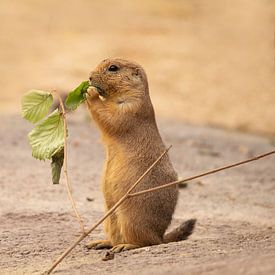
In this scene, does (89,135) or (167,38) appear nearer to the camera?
(89,135)

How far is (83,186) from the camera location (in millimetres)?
10062

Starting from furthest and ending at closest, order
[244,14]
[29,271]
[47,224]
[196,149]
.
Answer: [244,14], [196,149], [47,224], [29,271]

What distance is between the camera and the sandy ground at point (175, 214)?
20.7 ft

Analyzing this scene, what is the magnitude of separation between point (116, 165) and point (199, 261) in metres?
1.48

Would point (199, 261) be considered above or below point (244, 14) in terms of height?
below

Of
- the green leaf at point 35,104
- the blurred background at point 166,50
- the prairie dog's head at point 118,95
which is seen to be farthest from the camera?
the blurred background at point 166,50

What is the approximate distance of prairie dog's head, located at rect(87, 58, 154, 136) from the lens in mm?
7398

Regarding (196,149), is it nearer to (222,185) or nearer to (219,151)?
(219,151)

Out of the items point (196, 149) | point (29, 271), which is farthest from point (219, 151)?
point (29, 271)

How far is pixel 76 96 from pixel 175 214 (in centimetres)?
227

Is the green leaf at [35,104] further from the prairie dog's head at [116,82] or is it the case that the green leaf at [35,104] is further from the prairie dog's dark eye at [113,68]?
the prairie dog's dark eye at [113,68]

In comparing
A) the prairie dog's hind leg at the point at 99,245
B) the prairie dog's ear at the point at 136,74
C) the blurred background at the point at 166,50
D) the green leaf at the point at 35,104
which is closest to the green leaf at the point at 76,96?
the green leaf at the point at 35,104

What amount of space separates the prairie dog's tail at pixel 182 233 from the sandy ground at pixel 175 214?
19 cm

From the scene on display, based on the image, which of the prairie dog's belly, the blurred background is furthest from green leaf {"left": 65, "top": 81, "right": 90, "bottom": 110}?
the blurred background
